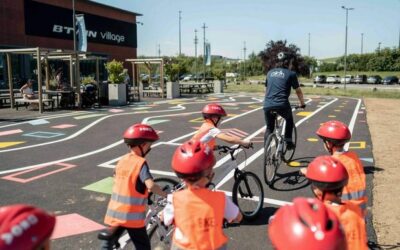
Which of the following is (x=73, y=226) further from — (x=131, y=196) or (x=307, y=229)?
(x=307, y=229)

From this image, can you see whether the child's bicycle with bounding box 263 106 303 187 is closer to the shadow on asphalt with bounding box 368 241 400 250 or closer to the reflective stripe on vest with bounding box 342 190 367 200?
the shadow on asphalt with bounding box 368 241 400 250

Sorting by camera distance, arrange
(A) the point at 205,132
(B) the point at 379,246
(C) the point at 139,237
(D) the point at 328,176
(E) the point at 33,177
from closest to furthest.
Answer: (D) the point at 328,176 → (C) the point at 139,237 → (B) the point at 379,246 → (A) the point at 205,132 → (E) the point at 33,177

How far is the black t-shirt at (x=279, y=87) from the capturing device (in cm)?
747

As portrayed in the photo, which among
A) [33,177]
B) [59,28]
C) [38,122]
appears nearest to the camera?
[33,177]

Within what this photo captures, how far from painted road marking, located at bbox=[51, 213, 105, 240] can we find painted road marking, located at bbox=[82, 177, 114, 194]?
1.06 m

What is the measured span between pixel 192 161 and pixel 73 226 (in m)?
2.96

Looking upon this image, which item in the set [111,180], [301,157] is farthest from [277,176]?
[111,180]

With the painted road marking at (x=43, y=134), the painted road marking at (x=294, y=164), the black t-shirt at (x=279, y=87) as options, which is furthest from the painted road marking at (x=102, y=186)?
the painted road marking at (x=43, y=134)

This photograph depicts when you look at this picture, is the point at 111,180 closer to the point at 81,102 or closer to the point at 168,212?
the point at 168,212

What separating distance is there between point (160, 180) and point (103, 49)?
4035 cm

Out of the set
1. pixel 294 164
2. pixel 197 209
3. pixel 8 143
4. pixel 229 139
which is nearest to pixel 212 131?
pixel 229 139

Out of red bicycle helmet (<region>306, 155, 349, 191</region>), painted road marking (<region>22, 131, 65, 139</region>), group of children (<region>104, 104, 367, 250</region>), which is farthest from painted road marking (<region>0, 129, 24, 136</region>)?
red bicycle helmet (<region>306, 155, 349, 191</region>)

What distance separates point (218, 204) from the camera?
2902 millimetres

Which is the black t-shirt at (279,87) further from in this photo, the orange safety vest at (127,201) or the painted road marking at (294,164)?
the orange safety vest at (127,201)
